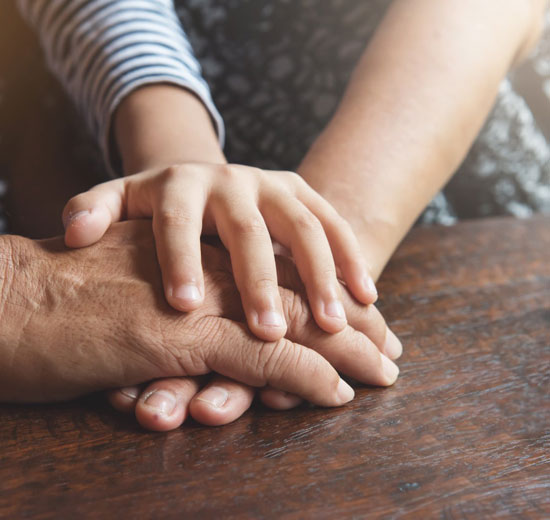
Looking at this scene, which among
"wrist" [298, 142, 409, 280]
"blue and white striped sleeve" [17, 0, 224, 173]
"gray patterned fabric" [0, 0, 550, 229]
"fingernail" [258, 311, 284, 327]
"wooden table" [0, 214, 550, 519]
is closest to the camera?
"wooden table" [0, 214, 550, 519]

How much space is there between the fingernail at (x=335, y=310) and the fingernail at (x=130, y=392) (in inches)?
6.8

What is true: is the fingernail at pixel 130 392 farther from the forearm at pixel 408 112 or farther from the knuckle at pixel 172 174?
the forearm at pixel 408 112

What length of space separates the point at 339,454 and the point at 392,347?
162 millimetres

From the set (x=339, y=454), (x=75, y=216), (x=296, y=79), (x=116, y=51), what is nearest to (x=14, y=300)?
(x=75, y=216)

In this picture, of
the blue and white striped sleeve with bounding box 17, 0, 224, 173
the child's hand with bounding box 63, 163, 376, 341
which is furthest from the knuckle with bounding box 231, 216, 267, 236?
the blue and white striped sleeve with bounding box 17, 0, 224, 173

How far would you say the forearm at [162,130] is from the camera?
683mm

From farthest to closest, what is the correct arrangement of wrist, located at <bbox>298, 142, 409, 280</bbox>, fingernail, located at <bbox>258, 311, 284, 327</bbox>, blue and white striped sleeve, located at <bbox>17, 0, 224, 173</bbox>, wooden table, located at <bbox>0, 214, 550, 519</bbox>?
blue and white striped sleeve, located at <bbox>17, 0, 224, 173</bbox> < wrist, located at <bbox>298, 142, 409, 280</bbox> < fingernail, located at <bbox>258, 311, 284, 327</bbox> < wooden table, located at <bbox>0, 214, 550, 519</bbox>

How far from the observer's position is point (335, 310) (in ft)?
1.62

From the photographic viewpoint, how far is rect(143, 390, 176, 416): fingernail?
45cm

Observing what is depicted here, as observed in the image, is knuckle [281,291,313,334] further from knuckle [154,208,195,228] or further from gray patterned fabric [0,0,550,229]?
gray patterned fabric [0,0,550,229]

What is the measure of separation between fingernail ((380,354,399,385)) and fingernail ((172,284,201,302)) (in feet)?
0.58

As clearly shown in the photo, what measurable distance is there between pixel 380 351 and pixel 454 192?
68cm

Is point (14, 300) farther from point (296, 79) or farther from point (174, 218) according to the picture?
point (296, 79)

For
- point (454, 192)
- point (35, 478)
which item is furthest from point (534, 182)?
point (35, 478)
